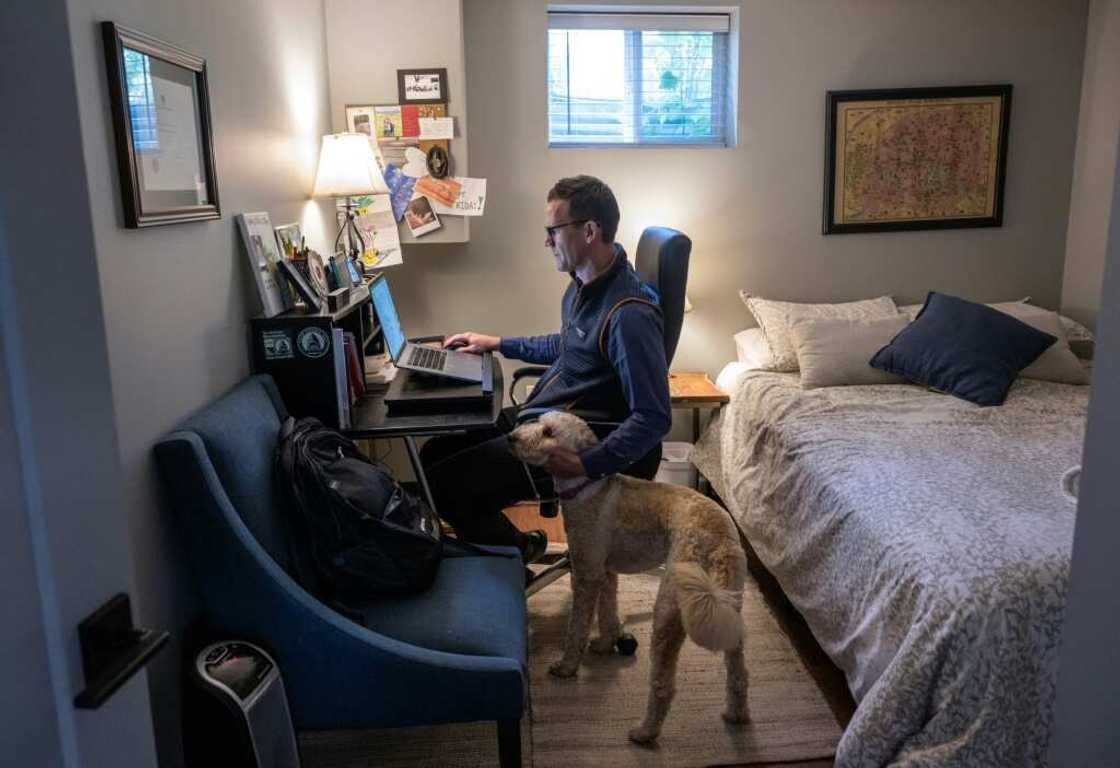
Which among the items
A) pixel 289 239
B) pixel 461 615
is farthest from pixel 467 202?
pixel 461 615

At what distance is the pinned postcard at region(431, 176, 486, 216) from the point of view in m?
3.47

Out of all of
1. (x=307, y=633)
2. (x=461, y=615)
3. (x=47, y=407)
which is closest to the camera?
(x=47, y=407)

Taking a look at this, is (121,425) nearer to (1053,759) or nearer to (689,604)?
(689,604)

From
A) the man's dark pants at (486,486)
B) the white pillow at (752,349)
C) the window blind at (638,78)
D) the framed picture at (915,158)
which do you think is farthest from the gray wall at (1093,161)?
the man's dark pants at (486,486)

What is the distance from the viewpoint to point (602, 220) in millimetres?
2461

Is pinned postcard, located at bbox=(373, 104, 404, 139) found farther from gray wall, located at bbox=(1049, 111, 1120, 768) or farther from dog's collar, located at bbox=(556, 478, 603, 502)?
gray wall, located at bbox=(1049, 111, 1120, 768)

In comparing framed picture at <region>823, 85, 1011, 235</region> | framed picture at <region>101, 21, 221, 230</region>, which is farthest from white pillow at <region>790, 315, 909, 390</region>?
framed picture at <region>101, 21, 221, 230</region>

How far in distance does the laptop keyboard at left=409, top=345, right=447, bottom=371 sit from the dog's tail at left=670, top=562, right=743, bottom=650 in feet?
3.36

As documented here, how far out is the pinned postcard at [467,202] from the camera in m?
3.47

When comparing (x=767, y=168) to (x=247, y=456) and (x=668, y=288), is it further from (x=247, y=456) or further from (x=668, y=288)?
(x=247, y=456)

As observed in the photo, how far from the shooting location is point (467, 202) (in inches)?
137

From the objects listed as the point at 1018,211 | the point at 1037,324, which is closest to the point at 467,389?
the point at 1037,324

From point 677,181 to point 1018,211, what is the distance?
1534 millimetres

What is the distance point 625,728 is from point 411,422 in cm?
95
